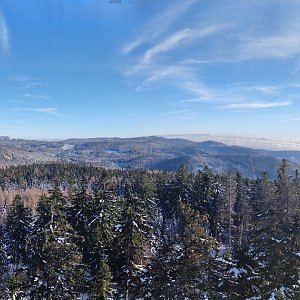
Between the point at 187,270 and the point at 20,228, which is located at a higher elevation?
the point at 187,270

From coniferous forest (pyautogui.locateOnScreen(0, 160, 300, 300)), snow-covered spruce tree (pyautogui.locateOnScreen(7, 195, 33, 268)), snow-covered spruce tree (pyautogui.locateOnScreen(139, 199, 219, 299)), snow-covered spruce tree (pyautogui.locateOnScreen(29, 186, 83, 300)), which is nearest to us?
coniferous forest (pyautogui.locateOnScreen(0, 160, 300, 300))

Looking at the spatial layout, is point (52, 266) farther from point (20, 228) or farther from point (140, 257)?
point (20, 228)

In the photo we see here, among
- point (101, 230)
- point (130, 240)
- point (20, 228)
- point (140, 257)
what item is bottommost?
point (20, 228)

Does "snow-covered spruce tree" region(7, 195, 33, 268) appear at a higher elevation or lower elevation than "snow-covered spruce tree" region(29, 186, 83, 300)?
lower

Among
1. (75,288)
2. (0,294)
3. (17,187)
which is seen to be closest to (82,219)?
(0,294)

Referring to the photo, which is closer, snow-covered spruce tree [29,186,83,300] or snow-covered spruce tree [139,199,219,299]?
snow-covered spruce tree [139,199,219,299]

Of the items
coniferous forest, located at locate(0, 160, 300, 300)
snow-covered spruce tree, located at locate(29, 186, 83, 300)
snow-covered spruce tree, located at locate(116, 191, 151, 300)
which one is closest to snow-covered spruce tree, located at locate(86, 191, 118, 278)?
coniferous forest, located at locate(0, 160, 300, 300)

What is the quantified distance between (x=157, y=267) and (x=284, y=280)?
785 centimetres

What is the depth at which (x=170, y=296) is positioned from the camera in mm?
21438

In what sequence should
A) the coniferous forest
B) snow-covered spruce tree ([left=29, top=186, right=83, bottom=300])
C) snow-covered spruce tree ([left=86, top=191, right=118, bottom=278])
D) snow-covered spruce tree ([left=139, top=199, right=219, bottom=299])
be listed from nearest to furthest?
the coniferous forest
snow-covered spruce tree ([left=139, top=199, right=219, bottom=299])
snow-covered spruce tree ([left=29, top=186, right=83, bottom=300])
snow-covered spruce tree ([left=86, top=191, right=118, bottom=278])

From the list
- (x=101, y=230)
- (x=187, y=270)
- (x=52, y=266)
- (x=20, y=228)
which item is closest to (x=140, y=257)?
(x=101, y=230)

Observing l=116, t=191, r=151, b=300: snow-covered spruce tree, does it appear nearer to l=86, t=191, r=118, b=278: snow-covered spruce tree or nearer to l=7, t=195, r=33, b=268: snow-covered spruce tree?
l=86, t=191, r=118, b=278: snow-covered spruce tree

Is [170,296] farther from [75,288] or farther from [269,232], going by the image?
[75,288]

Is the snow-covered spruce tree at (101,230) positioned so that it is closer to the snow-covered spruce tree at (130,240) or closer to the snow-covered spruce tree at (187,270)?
the snow-covered spruce tree at (130,240)
